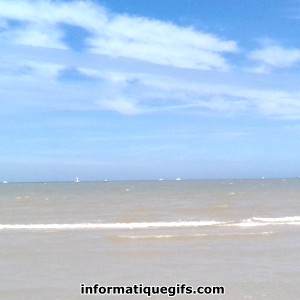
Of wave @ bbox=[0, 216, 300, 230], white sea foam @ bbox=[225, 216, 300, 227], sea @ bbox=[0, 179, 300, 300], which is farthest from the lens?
white sea foam @ bbox=[225, 216, 300, 227]

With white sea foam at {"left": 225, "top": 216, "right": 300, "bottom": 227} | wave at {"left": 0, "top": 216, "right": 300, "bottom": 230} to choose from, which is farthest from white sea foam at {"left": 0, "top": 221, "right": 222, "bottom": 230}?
white sea foam at {"left": 225, "top": 216, "right": 300, "bottom": 227}

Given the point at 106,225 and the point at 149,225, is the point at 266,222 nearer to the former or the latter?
the point at 149,225

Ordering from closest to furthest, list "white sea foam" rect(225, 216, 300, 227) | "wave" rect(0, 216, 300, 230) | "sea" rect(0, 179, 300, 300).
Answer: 1. "sea" rect(0, 179, 300, 300)
2. "wave" rect(0, 216, 300, 230)
3. "white sea foam" rect(225, 216, 300, 227)

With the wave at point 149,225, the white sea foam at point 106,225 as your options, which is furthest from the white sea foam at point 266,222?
the white sea foam at point 106,225

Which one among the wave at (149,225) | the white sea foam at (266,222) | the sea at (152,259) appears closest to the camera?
the sea at (152,259)

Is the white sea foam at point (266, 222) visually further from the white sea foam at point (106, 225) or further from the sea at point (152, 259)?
the white sea foam at point (106, 225)

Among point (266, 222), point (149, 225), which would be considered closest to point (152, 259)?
point (149, 225)

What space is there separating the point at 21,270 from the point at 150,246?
16.4 ft

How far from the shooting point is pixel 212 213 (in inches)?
1139

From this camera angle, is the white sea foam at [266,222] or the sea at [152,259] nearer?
the sea at [152,259]

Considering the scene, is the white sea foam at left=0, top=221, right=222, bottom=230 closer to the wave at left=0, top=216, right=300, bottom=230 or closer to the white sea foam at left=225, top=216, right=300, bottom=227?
the wave at left=0, top=216, right=300, bottom=230

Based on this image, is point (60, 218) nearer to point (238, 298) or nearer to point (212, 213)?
point (212, 213)

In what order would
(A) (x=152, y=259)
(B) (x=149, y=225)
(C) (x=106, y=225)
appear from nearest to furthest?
(A) (x=152, y=259), (B) (x=149, y=225), (C) (x=106, y=225)

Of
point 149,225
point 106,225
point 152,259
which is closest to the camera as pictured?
point 152,259
